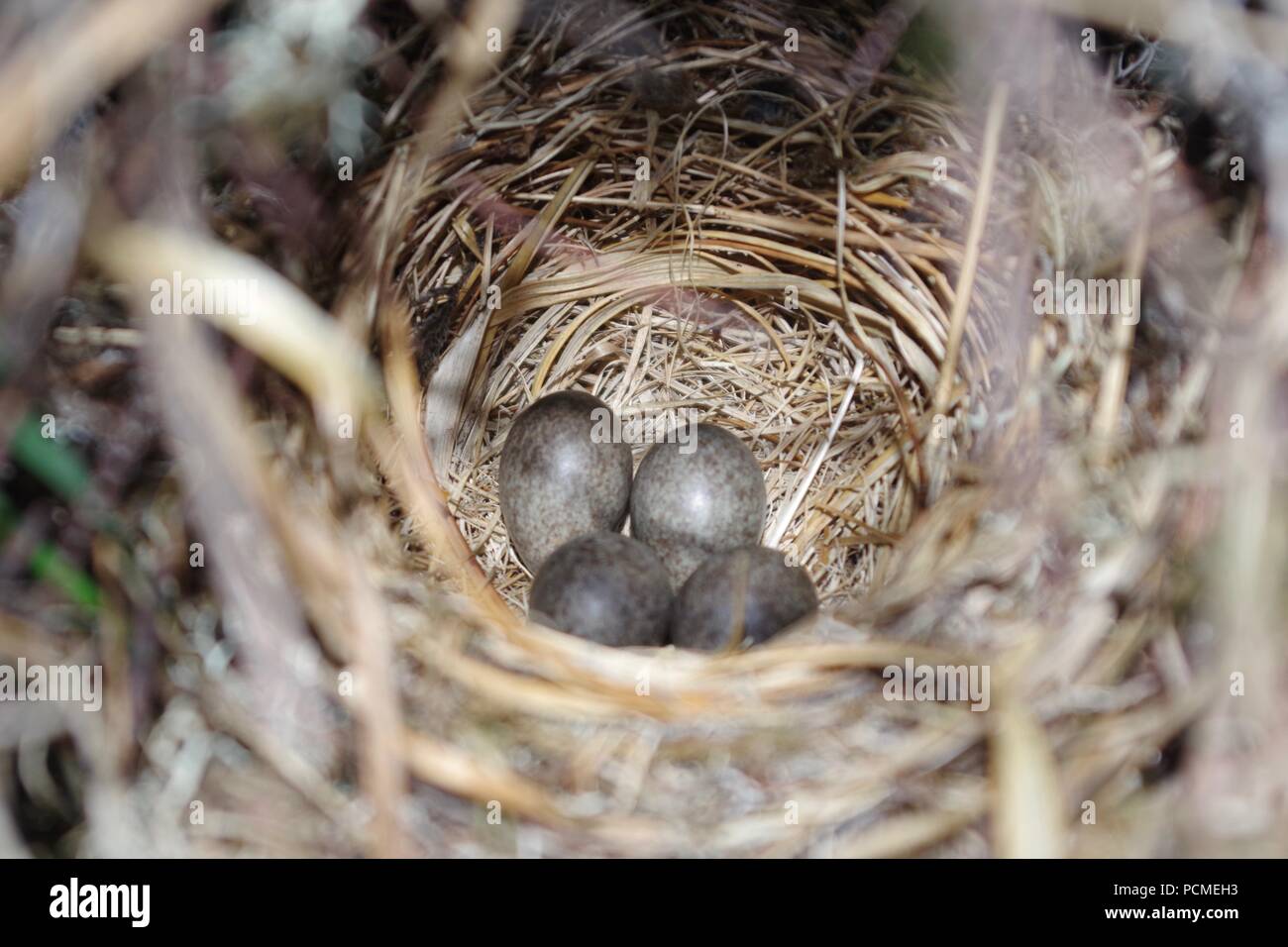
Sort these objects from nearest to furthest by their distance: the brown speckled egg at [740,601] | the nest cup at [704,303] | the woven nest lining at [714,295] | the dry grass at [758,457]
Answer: the dry grass at [758,457] → the nest cup at [704,303] → the brown speckled egg at [740,601] → the woven nest lining at [714,295]

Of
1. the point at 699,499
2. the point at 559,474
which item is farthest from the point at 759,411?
the point at 559,474

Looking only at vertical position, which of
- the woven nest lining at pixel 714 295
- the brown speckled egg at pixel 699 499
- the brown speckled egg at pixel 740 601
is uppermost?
the woven nest lining at pixel 714 295

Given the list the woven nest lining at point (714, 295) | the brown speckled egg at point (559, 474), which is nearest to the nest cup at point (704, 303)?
the woven nest lining at point (714, 295)

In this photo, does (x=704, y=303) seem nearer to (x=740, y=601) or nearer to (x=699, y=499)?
(x=699, y=499)

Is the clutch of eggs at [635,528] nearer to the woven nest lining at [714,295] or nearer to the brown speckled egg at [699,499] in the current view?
the brown speckled egg at [699,499]

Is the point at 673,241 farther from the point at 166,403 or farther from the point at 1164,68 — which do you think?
the point at 166,403

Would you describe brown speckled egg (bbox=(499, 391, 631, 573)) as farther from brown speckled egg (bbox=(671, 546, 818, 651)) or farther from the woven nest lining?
brown speckled egg (bbox=(671, 546, 818, 651))
